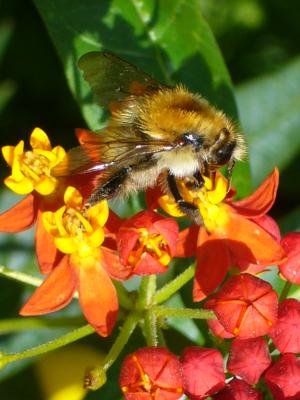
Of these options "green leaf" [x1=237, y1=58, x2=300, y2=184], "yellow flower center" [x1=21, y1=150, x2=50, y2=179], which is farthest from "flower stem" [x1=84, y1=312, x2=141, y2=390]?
"green leaf" [x1=237, y1=58, x2=300, y2=184]

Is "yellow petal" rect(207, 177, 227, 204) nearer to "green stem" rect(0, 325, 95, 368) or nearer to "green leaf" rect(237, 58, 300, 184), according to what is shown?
"green stem" rect(0, 325, 95, 368)

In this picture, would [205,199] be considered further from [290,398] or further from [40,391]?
[40,391]

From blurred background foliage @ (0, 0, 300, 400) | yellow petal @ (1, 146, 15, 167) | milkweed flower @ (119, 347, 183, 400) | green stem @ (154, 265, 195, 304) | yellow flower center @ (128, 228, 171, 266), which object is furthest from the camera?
blurred background foliage @ (0, 0, 300, 400)

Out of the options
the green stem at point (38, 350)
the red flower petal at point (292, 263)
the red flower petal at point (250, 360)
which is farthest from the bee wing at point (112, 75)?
the red flower petal at point (250, 360)

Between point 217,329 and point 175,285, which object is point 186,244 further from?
point 217,329

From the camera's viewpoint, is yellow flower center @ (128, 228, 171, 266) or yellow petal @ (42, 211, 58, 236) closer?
yellow flower center @ (128, 228, 171, 266)

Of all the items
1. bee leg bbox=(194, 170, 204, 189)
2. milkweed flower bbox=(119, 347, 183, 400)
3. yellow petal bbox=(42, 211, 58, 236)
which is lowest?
milkweed flower bbox=(119, 347, 183, 400)

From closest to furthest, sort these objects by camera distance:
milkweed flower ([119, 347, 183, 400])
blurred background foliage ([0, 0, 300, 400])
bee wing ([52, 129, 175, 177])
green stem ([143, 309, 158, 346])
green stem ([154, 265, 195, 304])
A: milkweed flower ([119, 347, 183, 400]), bee wing ([52, 129, 175, 177]), green stem ([143, 309, 158, 346]), green stem ([154, 265, 195, 304]), blurred background foliage ([0, 0, 300, 400])

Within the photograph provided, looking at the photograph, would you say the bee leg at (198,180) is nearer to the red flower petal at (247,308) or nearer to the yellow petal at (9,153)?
the red flower petal at (247,308)
